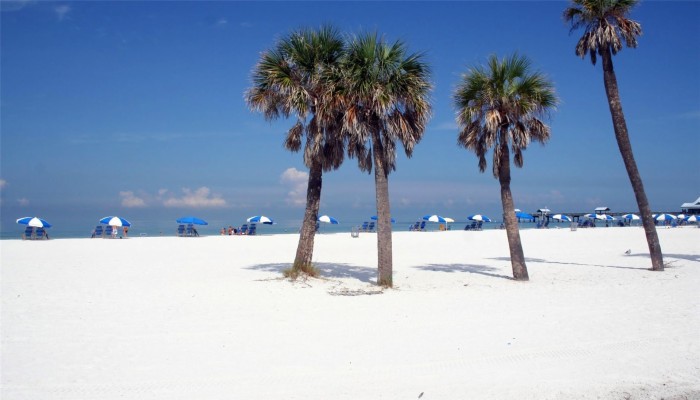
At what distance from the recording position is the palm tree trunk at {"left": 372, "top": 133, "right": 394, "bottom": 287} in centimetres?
1366

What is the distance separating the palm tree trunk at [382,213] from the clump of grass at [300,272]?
2.21 m

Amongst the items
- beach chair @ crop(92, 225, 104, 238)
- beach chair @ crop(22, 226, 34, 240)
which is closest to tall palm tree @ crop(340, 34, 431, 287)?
beach chair @ crop(22, 226, 34, 240)

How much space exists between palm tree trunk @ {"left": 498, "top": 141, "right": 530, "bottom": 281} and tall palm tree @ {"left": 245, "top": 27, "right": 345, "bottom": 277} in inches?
194

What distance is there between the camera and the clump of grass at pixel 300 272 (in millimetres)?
14451

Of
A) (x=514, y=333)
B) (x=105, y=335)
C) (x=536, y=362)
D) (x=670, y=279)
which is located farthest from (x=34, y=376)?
(x=670, y=279)

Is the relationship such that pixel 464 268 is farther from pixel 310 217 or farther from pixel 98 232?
pixel 98 232

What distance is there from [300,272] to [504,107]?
24.9ft

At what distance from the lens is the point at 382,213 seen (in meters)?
13.9

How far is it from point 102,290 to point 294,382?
8.53 meters

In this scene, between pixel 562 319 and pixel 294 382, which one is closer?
pixel 294 382

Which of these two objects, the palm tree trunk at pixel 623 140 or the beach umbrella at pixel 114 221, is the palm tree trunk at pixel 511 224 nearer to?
the palm tree trunk at pixel 623 140

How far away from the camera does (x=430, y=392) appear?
18.5ft

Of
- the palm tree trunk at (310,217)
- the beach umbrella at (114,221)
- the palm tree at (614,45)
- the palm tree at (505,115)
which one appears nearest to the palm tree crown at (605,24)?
the palm tree at (614,45)

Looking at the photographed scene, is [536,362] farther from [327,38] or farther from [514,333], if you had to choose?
[327,38]
